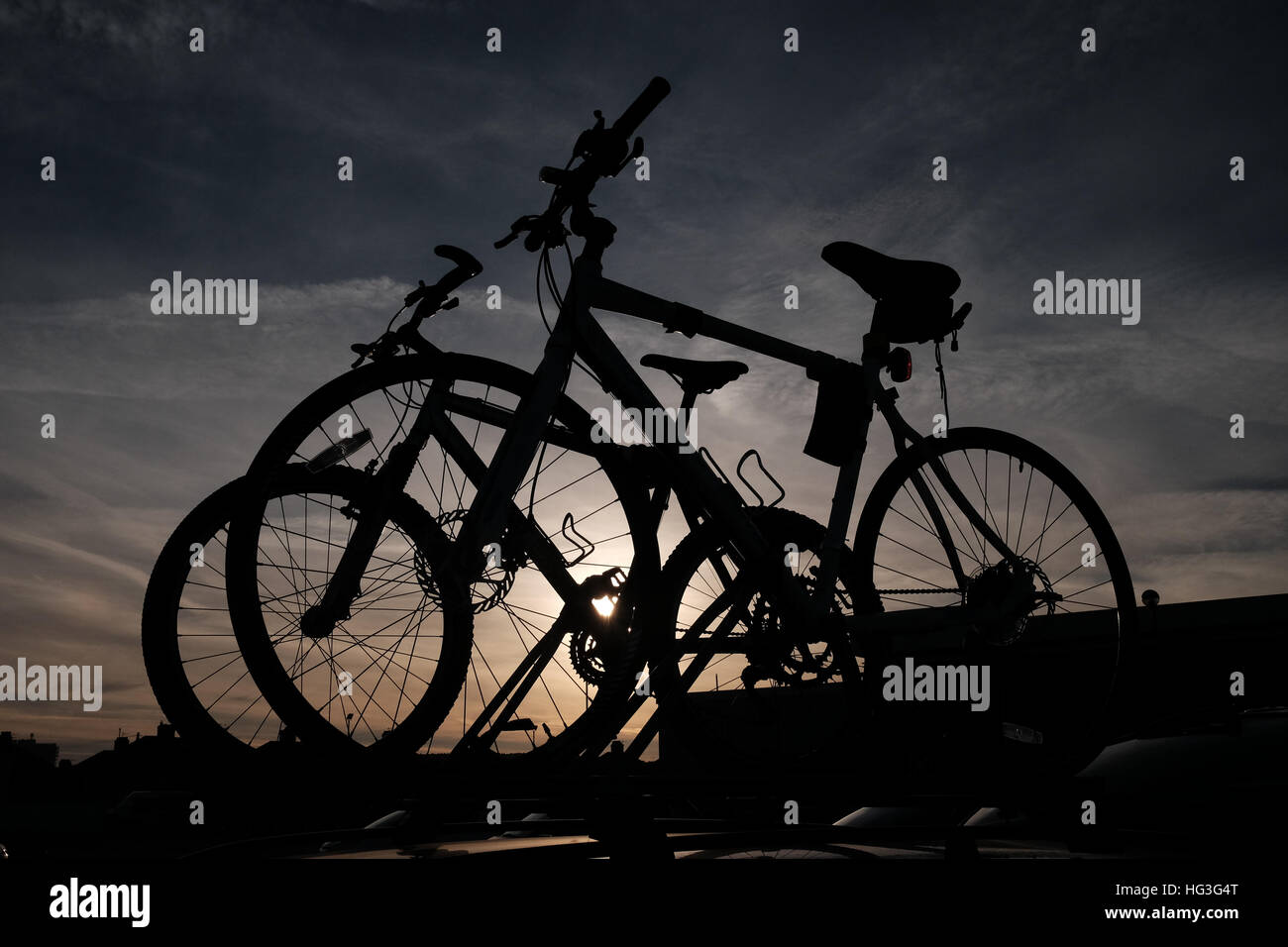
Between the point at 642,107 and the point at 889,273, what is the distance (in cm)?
140

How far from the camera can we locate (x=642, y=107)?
264 cm

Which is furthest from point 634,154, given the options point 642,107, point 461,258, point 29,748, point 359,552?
point 29,748

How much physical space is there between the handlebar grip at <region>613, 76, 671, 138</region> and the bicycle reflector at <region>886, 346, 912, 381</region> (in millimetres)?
1538

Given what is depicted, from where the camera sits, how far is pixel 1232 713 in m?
2.88

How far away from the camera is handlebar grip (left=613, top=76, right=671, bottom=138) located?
260 centimetres

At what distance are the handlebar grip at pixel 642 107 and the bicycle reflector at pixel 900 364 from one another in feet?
5.05

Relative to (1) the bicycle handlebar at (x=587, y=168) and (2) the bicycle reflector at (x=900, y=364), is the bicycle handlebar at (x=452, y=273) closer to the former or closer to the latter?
(1) the bicycle handlebar at (x=587, y=168)

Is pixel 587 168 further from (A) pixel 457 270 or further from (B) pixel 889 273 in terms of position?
(B) pixel 889 273

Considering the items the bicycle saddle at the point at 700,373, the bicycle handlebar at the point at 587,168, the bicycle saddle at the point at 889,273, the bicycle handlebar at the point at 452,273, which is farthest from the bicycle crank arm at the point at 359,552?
the bicycle saddle at the point at 889,273

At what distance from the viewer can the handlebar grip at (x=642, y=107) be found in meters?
2.60

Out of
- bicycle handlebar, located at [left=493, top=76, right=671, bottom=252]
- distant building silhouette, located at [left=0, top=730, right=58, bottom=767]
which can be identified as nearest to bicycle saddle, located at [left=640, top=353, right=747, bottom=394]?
bicycle handlebar, located at [left=493, top=76, right=671, bottom=252]

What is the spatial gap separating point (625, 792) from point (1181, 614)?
15.7 metres
